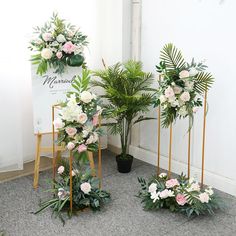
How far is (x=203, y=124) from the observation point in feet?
10.2

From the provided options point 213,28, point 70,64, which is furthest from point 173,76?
point 70,64

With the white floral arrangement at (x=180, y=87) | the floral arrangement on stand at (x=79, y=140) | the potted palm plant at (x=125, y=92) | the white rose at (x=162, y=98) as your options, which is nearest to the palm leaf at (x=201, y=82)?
the white floral arrangement at (x=180, y=87)

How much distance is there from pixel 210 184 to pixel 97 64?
1531mm

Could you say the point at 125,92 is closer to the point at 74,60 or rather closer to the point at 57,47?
the point at 74,60

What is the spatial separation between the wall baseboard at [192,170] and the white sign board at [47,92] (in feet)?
3.38

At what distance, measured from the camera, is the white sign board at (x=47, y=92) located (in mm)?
3014

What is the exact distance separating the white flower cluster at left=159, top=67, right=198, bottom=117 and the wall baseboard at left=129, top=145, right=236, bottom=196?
73cm

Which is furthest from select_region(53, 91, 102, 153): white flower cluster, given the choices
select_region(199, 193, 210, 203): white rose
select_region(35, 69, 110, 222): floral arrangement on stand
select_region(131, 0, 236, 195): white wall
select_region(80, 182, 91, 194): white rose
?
select_region(131, 0, 236, 195): white wall

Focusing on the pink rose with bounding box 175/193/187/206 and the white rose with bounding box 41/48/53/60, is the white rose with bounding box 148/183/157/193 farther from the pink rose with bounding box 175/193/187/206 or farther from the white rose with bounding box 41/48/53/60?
the white rose with bounding box 41/48/53/60

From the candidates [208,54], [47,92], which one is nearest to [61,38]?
[47,92]

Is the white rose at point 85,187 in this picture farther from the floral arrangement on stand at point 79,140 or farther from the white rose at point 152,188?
the white rose at point 152,188

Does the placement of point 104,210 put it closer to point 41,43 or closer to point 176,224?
point 176,224

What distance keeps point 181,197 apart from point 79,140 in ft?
2.69

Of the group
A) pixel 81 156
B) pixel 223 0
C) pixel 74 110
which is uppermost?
pixel 223 0
